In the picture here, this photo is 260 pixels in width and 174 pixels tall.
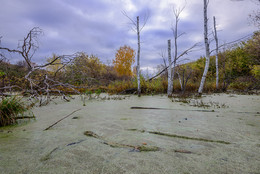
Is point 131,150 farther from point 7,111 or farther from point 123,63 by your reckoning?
point 123,63

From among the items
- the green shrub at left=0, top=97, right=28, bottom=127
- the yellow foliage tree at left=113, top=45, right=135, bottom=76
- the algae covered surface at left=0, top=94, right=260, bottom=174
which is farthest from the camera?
the yellow foliage tree at left=113, top=45, right=135, bottom=76

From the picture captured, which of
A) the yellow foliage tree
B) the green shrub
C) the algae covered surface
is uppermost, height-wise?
the yellow foliage tree

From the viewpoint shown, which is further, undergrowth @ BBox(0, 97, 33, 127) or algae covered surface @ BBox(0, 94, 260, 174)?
undergrowth @ BBox(0, 97, 33, 127)

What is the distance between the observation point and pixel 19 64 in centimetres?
824

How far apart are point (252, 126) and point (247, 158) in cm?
114

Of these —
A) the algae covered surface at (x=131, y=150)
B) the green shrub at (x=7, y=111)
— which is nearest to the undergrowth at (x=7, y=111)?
the green shrub at (x=7, y=111)

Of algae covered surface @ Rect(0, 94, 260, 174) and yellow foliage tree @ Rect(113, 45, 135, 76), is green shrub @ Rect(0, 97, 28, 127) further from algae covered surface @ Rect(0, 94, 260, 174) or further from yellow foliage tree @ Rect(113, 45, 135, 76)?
yellow foliage tree @ Rect(113, 45, 135, 76)

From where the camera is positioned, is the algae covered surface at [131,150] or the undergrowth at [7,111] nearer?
the algae covered surface at [131,150]

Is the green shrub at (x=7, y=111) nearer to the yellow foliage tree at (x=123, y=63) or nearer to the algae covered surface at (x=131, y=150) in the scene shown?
the algae covered surface at (x=131, y=150)

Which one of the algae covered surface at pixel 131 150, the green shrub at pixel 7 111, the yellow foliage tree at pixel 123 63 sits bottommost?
the algae covered surface at pixel 131 150

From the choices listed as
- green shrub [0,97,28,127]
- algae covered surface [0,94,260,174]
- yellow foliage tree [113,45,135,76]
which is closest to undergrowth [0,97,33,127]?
green shrub [0,97,28,127]

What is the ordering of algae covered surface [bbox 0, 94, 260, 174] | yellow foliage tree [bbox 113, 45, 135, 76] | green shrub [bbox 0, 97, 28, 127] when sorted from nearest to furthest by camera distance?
algae covered surface [bbox 0, 94, 260, 174] < green shrub [bbox 0, 97, 28, 127] < yellow foliage tree [bbox 113, 45, 135, 76]

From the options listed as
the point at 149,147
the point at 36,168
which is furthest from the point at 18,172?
the point at 149,147

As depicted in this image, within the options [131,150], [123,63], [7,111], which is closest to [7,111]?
[7,111]
